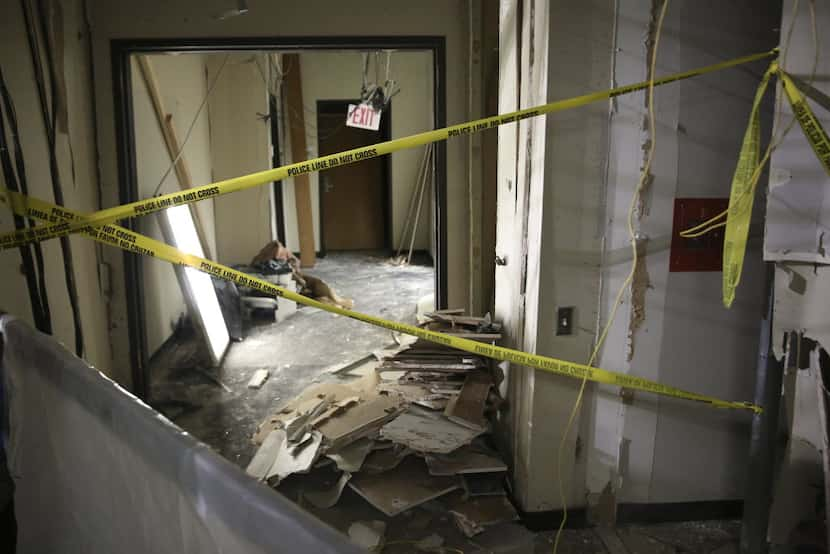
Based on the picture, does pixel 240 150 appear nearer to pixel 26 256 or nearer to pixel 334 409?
pixel 334 409

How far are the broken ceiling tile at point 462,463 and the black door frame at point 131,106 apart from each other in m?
1.42

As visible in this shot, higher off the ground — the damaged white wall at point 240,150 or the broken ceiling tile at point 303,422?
the damaged white wall at point 240,150

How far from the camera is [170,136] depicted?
462 centimetres

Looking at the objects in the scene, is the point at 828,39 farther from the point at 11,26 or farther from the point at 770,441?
the point at 11,26

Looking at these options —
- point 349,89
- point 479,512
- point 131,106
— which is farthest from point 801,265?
point 349,89

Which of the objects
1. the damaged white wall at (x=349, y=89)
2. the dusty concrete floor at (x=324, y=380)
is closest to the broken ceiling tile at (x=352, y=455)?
the dusty concrete floor at (x=324, y=380)

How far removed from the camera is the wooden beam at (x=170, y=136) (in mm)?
4066

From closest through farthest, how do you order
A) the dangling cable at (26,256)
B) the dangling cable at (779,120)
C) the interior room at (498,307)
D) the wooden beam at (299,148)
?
1. the interior room at (498,307)
2. the dangling cable at (779,120)
3. the dangling cable at (26,256)
4. the wooden beam at (299,148)

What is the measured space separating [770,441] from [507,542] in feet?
3.24

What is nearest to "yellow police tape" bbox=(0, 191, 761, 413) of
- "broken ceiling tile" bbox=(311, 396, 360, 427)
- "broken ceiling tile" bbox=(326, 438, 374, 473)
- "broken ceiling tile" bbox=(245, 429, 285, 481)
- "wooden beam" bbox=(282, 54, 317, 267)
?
"broken ceiling tile" bbox=(326, 438, 374, 473)

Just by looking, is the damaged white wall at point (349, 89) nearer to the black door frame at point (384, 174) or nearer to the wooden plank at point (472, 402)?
the black door frame at point (384, 174)

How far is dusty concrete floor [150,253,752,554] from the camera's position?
91.7 inches

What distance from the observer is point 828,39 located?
5.61 ft

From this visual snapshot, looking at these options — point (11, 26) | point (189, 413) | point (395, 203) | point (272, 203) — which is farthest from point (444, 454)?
point (395, 203)
